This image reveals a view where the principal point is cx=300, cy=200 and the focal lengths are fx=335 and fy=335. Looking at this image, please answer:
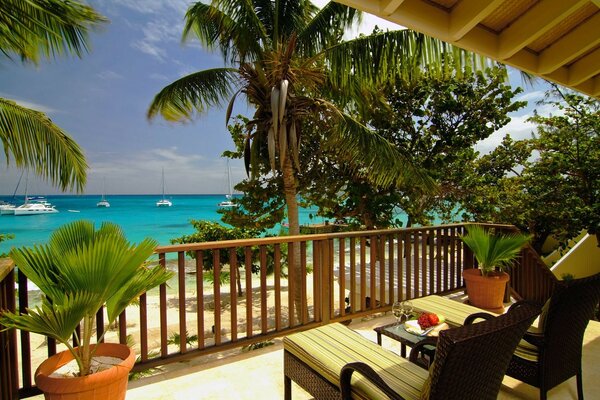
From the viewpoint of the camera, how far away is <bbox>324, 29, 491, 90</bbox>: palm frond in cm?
475

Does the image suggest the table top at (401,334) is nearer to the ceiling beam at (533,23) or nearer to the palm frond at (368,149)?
the ceiling beam at (533,23)

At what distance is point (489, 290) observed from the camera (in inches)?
157

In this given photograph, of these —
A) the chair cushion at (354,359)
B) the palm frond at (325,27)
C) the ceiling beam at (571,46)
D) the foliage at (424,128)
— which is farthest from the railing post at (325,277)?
the foliage at (424,128)

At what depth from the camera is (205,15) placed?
265 inches

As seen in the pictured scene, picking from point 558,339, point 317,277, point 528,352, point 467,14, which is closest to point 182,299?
point 317,277

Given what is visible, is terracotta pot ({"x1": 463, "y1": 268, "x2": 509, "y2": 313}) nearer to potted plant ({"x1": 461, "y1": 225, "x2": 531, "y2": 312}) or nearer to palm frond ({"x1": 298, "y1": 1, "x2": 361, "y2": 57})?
potted plant ({"x1": 461, "y1": 225, "x2": 531, "y2": 312})

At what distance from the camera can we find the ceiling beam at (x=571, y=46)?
8.76 feet

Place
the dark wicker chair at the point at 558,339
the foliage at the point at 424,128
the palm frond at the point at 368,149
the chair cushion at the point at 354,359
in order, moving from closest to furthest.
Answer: the chair cushion at the point at 354,359
the dark wicker chair at the point at 558,339
the palm frond at the point at 368,149
the foliage at the point at 424,128

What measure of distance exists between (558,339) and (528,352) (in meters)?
0.20

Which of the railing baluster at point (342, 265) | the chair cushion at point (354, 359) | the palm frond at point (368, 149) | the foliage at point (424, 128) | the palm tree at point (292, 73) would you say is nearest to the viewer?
the chair cushion at point (354, 359)

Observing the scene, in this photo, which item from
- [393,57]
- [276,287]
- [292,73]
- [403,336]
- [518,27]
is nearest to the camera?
[403,336]

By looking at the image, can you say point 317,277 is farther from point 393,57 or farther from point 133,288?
point 393,57

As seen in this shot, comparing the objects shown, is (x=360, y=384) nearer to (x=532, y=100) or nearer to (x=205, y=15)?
(x=205, y=15)

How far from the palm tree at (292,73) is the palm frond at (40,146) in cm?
225
